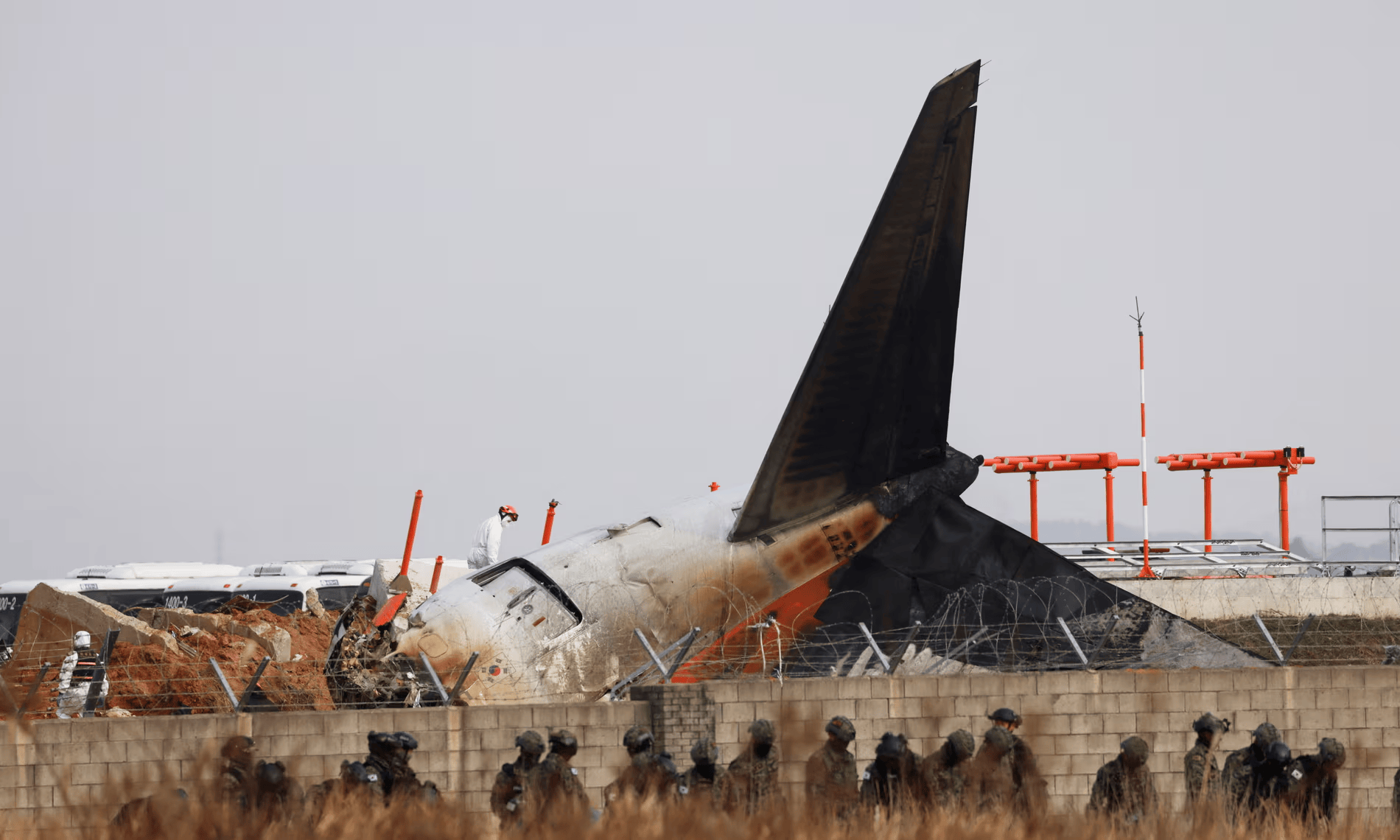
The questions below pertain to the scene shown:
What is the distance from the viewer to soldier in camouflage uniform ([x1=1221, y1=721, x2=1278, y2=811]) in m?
11.0

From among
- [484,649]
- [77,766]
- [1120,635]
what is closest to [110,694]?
[77,766]

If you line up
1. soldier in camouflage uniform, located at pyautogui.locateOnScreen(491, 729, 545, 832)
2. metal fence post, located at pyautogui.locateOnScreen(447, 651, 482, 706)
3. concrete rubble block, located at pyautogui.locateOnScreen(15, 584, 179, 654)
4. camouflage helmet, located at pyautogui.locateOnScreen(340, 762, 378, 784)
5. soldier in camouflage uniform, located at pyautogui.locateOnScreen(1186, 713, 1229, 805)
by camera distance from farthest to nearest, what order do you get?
concrete rubble block, located at pyautogui.locateOnScreen(15, 584, 179, 654) → metal fence post, located at pyautogui.locateOnScreen(447, 651, 482, 706) → soldier in camouflage uniform, located at pyautogui.locateOnScreen(1186, 713, 1229, 805) → camouflage helmet, located at pyautogui.locateOnScreen(340, 762, 378, 784) → soldier in camouflage uniform, located at pyautogui.locateOnScreen(491, 729, 545, 832)

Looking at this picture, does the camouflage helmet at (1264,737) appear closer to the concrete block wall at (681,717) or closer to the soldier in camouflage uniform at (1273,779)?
the soldier in camouflage uniform at (1273,779)

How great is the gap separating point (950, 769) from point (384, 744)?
444 cm

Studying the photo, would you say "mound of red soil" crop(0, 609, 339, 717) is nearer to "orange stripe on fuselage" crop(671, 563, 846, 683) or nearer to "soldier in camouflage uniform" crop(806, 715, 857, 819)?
"orange stripe on fuselage" crop(671, 563, 846, 683)

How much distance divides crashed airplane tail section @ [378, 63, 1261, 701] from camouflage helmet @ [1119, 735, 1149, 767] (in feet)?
11.9

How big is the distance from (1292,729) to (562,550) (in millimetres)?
7625

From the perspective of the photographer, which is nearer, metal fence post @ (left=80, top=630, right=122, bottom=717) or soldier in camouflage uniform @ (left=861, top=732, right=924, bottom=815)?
soldier in camouflage uniform @ (left=861, top=732, right=924, bottom=815)

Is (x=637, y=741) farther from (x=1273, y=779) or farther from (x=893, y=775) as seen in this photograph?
(x=1273, y=779)

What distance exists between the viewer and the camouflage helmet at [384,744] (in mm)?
10695

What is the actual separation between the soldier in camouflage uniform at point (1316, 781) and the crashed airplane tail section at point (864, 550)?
3.44m

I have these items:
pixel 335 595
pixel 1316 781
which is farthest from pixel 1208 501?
pixel 335 595

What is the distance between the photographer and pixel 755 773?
1075 cm

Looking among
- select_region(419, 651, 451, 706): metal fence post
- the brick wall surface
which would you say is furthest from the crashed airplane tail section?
select_region(419, 651, 451, 706): metal fence post
